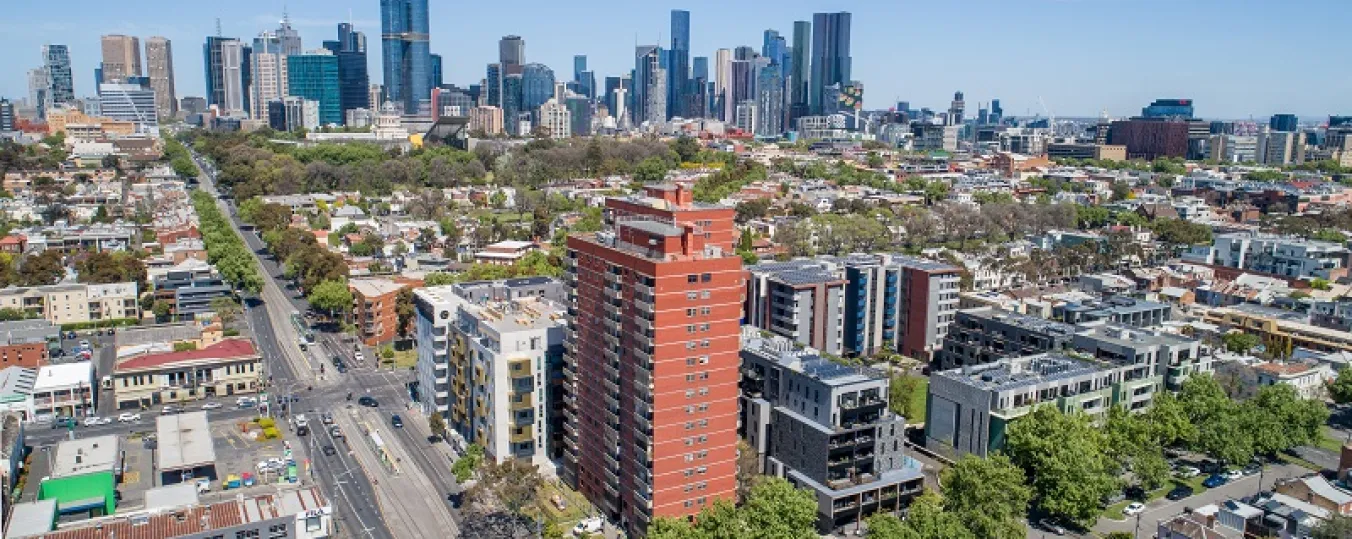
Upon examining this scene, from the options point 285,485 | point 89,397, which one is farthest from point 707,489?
point 89,397

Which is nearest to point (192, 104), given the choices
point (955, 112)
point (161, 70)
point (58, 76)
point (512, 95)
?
point (161, 70)

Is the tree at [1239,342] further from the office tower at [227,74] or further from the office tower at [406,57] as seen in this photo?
the office tower at [227,74]

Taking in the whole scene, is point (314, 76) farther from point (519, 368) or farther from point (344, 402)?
point (519, 368)

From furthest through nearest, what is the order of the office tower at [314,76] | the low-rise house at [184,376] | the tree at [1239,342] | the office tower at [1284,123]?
the office tower at [314,76], the office tower at [1284,123], the tree at [1239,342], the low-rise house at [184,376]

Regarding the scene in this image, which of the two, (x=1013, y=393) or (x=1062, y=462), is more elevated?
(x=1013, y=393)

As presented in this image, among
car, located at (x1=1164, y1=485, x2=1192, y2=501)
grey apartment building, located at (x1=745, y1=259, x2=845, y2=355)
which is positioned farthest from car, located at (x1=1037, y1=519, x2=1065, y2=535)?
grey apartment building, located at (x1=745, y1=259, x2=845, y2=355)

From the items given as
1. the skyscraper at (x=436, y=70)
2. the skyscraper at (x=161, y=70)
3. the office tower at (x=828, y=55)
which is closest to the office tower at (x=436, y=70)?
the skyscraper at (x=436, y=70)

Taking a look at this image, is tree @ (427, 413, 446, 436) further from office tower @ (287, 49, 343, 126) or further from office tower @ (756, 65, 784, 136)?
office tower @ (756, 65, 784, 136)
